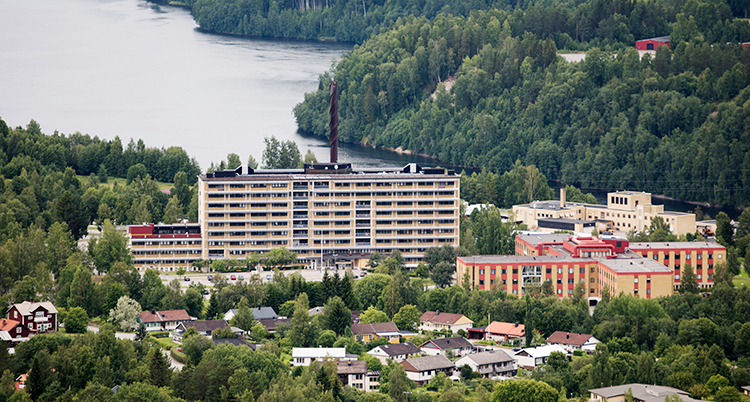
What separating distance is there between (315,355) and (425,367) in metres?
7.22

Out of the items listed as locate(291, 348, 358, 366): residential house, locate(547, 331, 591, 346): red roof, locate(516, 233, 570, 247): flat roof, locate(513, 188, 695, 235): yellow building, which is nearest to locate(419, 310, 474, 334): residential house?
locate(547, 331, 591, 346): red roof

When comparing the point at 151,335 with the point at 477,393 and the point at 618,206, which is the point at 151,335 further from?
the point at 618,206

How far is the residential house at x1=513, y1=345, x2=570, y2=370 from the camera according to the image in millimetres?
86688

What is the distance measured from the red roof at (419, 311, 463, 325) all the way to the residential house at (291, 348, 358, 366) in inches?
399

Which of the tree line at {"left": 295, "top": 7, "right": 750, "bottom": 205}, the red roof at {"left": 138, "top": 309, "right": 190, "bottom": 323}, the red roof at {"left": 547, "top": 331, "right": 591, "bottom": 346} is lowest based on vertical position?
the red roof at {"left": 547, "top": 331, "right": 591, "bottom": 346}

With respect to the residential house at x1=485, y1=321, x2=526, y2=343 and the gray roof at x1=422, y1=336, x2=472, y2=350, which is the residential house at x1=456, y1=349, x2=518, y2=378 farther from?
the residential house at x1=485, y1=321, x2=526, y2=343

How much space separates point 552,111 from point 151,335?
8801 cm

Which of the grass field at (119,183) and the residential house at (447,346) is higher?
the grass field at (119,183)

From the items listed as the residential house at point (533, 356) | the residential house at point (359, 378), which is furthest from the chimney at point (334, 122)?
the residential house at point (359, 378)

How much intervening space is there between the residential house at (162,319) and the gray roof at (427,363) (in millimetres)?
17679

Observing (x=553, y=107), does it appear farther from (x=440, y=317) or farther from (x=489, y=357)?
(x=489, y=357)

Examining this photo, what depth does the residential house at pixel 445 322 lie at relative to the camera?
9438 centimetres

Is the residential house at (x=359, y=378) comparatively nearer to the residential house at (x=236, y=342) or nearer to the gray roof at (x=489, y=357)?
the gray roof at (x=489, y=357)

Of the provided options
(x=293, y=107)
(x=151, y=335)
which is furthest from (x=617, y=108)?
(x=151, y=335)
